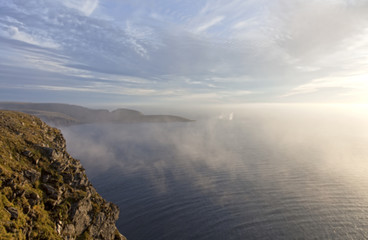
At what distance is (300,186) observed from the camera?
78875 millimetres

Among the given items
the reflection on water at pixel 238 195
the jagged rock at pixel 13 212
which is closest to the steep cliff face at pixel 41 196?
the jagged rock at pixel 13 212

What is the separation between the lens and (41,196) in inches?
924

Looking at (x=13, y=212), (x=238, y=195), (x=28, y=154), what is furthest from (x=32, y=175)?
(x=238, y=195)

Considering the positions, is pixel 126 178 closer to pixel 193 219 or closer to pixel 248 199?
pixel 193 219

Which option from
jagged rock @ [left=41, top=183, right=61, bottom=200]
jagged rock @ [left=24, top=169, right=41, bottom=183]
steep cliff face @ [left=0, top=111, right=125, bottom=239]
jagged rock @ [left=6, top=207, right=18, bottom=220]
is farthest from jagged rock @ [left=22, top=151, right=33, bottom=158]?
jagged rock @ [left=6, top=207, right=18, bottom=220]

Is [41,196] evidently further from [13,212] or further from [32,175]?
[13,212]

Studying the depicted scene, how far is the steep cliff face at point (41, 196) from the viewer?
19031mm

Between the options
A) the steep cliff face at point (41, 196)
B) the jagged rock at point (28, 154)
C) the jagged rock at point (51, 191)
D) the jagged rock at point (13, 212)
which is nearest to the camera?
the jagged rock at point (13, 212)

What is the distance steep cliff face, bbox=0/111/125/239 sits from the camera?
19.0m

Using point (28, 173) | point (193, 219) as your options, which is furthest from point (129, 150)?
point (28, 173)

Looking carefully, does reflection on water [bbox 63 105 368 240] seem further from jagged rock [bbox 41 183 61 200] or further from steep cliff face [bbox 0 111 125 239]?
jagged rock [bbox 41 183 61 200]

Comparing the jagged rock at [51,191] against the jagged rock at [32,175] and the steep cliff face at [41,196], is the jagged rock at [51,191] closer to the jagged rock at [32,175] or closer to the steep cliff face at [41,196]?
the steep cliff face at [41,196]

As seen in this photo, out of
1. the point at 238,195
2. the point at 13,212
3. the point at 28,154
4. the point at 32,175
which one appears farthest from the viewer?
the point at 238,195

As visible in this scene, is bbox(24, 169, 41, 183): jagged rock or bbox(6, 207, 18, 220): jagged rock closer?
bbox(6, 207, 18, 220): jagged rock
